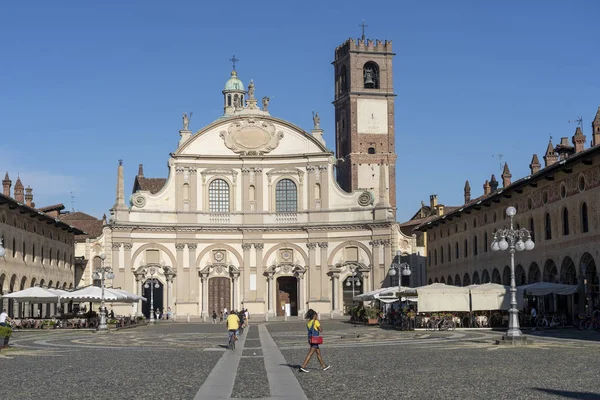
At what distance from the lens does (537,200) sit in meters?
50.4

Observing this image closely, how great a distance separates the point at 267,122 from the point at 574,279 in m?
36.1

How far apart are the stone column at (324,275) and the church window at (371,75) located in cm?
2459

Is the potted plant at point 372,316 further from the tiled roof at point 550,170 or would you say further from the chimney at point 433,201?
the chimney at point 433,201

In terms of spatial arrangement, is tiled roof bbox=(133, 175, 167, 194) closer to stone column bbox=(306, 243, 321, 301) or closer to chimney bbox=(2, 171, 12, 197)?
stone column bbox=(306, 243, 321, 301)

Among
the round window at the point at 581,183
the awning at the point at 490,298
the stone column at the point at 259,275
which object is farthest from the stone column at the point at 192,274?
the round window at the point at 581,183

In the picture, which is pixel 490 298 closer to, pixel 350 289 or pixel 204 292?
pixel 350 289

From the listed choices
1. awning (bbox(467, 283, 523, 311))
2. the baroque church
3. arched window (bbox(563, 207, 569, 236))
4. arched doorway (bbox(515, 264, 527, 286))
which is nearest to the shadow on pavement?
awning (bbox(467, 283, 523, 311))

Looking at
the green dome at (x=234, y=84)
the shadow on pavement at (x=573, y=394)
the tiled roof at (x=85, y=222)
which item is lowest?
the shadow on pavement at (x=573, y=394)

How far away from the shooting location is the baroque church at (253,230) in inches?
2933

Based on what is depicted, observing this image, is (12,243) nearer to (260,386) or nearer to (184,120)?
(184,120)

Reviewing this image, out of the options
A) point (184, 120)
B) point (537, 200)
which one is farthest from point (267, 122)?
point (537, 200)

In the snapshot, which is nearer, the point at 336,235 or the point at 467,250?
the point at 467,250

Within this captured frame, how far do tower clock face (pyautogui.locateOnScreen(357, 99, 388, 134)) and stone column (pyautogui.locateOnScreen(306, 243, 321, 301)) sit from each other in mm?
20012

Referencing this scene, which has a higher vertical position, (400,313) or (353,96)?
(353,96)
